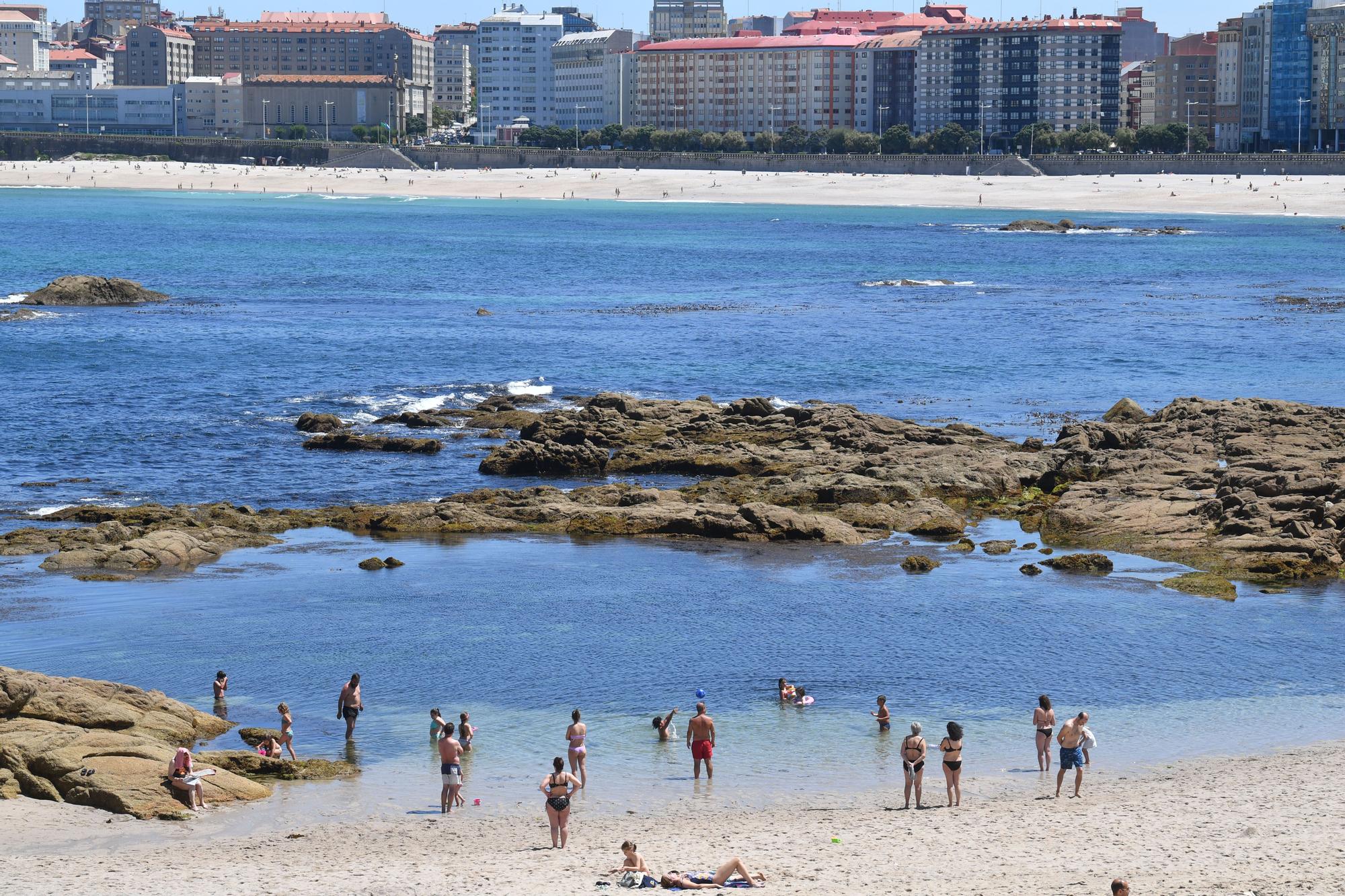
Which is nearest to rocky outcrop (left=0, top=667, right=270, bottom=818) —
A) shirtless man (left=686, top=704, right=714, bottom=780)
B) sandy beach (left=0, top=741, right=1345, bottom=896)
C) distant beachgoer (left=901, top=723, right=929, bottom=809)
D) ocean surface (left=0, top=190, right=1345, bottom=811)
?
sandy beach (left=0, top=741, right=1345, bottom=896)

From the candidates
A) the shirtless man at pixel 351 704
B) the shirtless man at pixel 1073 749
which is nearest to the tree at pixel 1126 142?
the shirtless man at pixel 1073 749

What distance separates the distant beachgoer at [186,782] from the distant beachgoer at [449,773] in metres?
2.68

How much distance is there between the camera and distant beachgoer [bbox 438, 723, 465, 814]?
1891cm

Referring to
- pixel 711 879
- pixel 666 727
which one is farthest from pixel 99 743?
pixel 711 879

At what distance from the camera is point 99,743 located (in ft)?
63.8

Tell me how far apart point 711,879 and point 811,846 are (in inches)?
66.1

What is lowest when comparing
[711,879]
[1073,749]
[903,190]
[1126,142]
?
[711,879]

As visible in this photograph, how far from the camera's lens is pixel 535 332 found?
6588 cm

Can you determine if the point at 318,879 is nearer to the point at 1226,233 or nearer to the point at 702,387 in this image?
the point at 702,387

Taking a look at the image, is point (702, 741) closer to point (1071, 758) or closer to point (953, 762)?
point (953, 762)

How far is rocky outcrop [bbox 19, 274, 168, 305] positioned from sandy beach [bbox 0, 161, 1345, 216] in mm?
95517

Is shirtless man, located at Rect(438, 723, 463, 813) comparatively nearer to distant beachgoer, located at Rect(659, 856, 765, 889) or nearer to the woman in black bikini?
distant beachgoer, located at Rect(659, 856, 765, 889)

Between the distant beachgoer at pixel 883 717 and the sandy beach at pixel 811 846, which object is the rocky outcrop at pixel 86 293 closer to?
the sandy beach at pixel 811 846

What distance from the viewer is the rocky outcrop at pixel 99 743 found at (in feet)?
61.2
